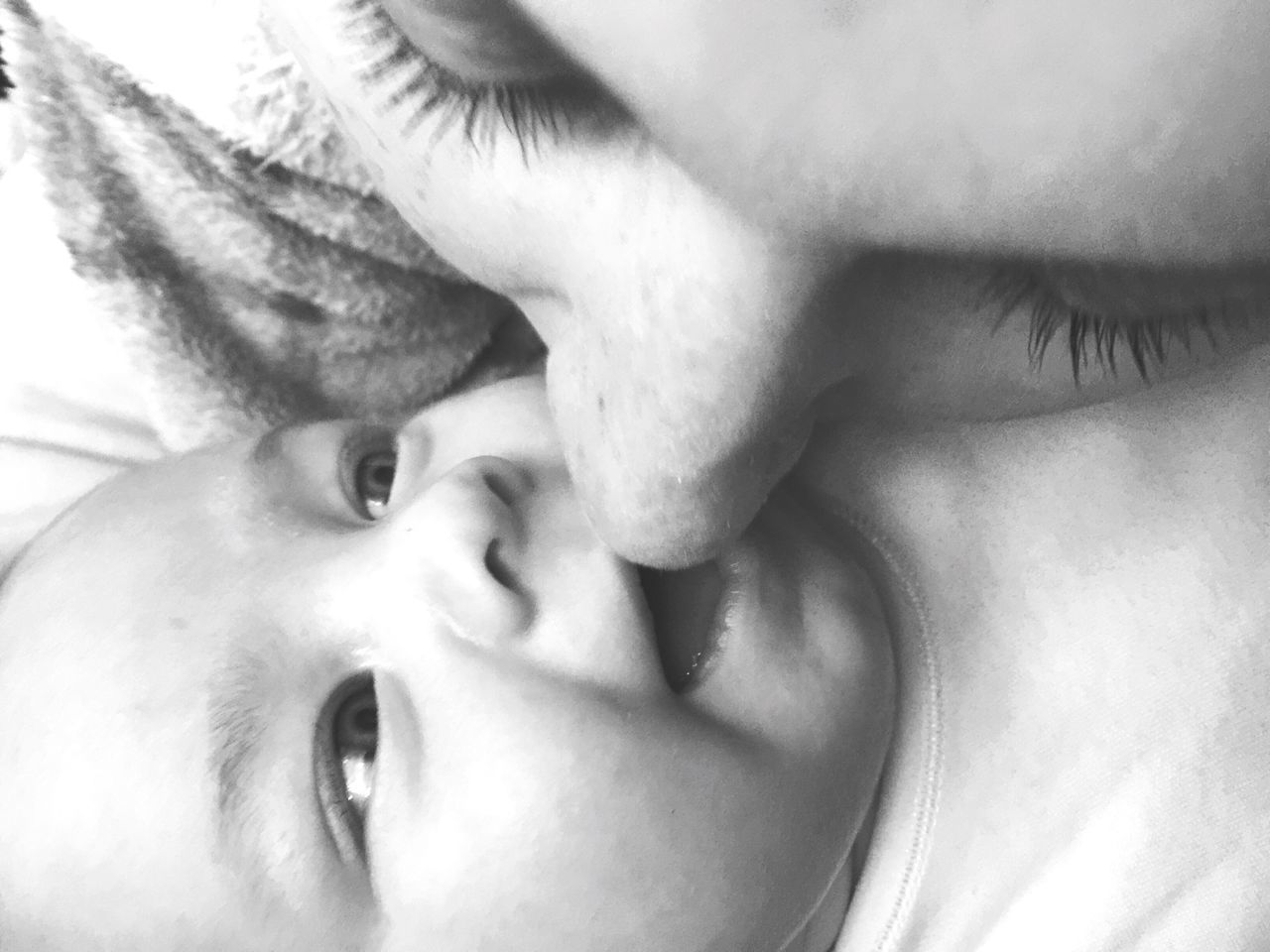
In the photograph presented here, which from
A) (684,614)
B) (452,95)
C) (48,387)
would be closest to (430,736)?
(684,614)

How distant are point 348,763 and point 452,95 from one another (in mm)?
364

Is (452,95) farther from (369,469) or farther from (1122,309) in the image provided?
(369,469)

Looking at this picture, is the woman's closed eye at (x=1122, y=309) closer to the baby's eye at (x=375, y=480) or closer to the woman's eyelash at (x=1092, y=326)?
the woman's eyelash at (x=1092, y=326)

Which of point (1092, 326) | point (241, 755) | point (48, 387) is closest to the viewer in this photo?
point (1092, 326)

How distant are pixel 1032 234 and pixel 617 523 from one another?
237 mm

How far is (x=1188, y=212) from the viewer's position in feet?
0.86

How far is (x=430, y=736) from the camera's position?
558mm

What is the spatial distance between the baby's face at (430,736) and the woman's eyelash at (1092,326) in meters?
0.24

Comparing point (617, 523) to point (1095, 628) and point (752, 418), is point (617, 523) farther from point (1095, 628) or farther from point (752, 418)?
point (1095, 628)

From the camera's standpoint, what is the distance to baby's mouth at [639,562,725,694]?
23.6 inches

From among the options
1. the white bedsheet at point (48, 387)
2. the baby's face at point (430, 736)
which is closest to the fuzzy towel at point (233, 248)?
→ the white bedsheet at point (48, 387)

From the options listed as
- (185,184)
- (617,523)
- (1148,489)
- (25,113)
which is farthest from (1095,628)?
(25,113)

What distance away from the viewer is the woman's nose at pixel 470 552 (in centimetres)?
56

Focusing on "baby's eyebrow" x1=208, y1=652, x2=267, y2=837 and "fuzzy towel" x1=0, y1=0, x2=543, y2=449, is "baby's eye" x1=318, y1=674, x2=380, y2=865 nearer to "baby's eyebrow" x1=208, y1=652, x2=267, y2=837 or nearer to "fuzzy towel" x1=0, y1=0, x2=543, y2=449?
"baby's eyebrow" x1=208, y1=652, x2=267, y2=837
